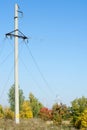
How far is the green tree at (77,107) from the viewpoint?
222 feet

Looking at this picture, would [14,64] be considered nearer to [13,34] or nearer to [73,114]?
[13,34]

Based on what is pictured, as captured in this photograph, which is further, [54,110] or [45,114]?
[45,114]

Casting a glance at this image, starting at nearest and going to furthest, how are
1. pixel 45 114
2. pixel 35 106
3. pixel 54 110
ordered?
pixel 54 110 < pixel 45 114 < pixel 35 106

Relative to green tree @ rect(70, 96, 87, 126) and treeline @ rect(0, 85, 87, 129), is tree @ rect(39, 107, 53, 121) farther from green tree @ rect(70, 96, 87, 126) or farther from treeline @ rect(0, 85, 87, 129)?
green tree @ rect(70, 96, 87, 126)

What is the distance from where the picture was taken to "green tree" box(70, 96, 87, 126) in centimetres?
6762

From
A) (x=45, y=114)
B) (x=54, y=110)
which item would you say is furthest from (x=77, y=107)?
(x=54, y=110)

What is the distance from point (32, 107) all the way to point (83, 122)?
50.9 ft

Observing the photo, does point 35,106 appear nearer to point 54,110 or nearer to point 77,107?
point 77,107

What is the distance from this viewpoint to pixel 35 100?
244 ft

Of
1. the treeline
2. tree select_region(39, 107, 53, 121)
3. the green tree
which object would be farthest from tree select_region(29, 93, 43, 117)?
the green tree

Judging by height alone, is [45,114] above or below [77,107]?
below

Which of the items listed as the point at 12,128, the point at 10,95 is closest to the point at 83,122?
the point at 10,95

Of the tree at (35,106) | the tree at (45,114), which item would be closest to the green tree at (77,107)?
the tree at (45,114)

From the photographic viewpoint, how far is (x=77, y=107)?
68.6 metres
